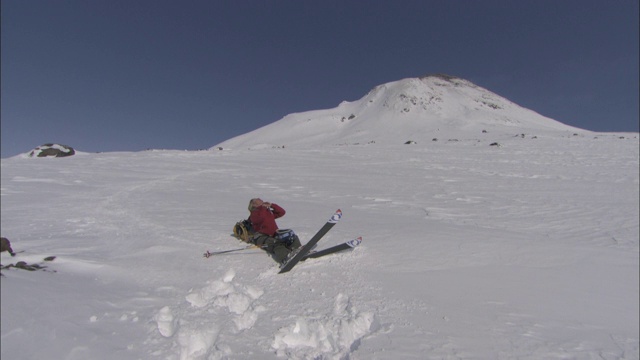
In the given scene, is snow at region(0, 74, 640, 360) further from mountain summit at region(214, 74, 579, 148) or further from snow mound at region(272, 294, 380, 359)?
mountain summit at region(214, 74, 579, 148)

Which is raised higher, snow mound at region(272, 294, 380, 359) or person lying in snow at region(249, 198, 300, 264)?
person lying in snow at region(249, 198, 300, 264)

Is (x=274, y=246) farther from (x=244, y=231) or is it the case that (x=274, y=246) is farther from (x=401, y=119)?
(x=401, y=119)

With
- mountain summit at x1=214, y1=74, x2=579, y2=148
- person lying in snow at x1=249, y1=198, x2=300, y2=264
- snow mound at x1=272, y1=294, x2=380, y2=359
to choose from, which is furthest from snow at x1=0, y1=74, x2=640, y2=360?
mountain summit at x1=214, y1=74, x2=579, y2=148

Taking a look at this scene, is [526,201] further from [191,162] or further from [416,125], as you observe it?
[416,125]

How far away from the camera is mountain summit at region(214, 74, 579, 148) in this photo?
47.4 m

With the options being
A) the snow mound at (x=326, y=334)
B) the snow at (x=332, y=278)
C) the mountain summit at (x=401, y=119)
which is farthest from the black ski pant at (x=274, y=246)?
the mountain summit at (x=401, y=119)

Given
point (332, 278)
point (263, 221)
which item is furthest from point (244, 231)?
point (332, 278)

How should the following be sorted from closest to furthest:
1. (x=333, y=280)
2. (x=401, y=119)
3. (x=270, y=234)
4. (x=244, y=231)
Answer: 1. (x=333, y=280)
2. (x=270, y=234)
3. (x=244, y=231)
4. (x=401, y=119)

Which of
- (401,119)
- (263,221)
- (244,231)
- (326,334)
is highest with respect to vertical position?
(401,119)

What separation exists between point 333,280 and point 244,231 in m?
2.24

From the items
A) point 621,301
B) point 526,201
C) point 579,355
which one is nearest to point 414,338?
point 579,355

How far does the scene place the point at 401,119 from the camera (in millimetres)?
56062

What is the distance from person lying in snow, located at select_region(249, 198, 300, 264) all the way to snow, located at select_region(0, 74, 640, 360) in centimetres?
31

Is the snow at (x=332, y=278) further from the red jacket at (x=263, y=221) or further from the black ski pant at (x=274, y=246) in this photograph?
the red jacket at (x=263, y=221)
